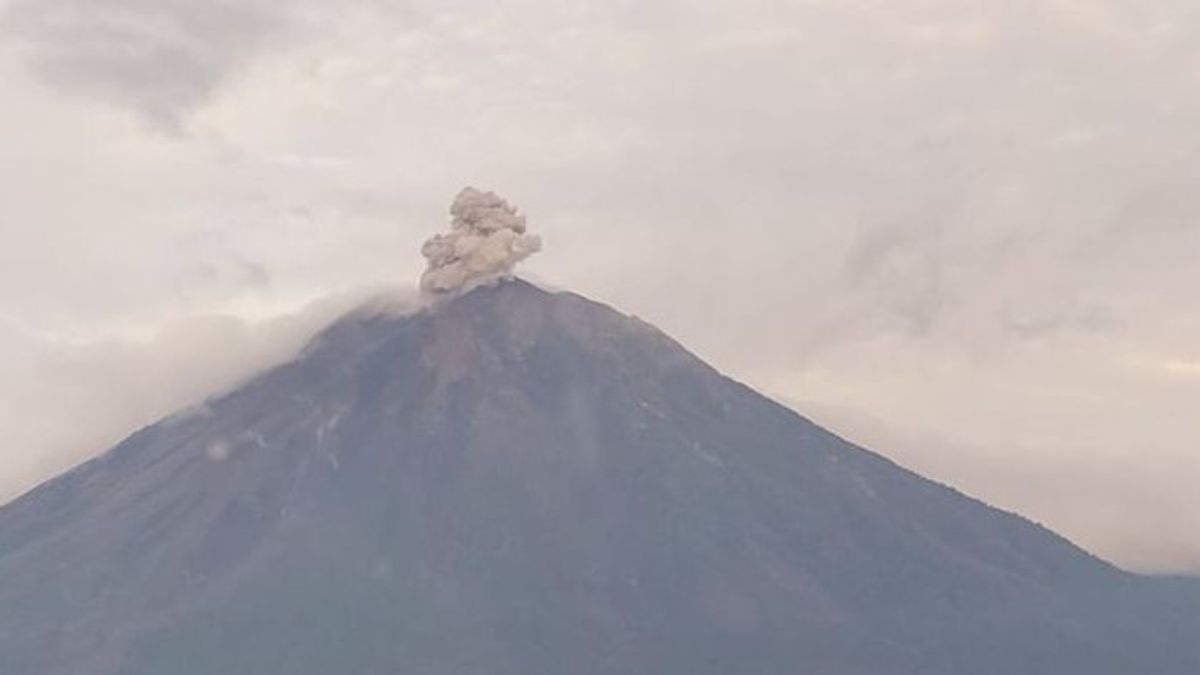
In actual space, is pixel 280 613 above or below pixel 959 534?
below

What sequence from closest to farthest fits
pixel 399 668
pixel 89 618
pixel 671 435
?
pixel 399 668
pixel 89 618
pixel 671 435

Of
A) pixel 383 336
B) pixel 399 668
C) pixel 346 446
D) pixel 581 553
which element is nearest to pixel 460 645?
pixel 399 668

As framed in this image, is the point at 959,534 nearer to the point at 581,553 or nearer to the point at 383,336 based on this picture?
the point at 581,553

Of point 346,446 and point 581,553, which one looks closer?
point 581,553
